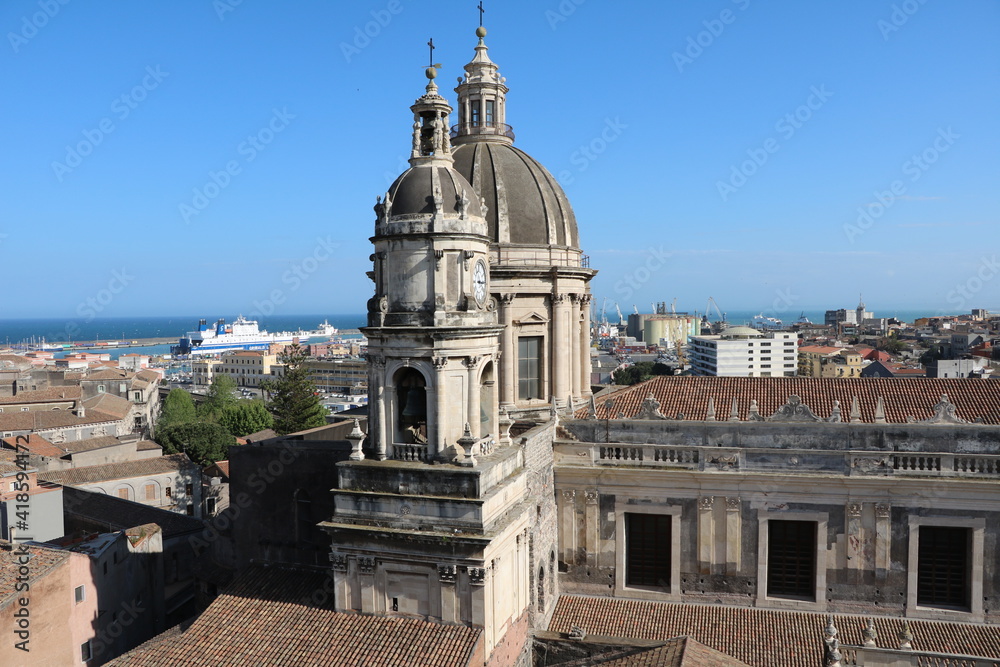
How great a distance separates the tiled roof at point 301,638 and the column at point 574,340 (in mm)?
12433

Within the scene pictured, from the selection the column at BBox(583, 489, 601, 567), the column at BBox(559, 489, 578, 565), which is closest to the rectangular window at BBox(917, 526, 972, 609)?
the column at BBox(583, 489, 601, 567)

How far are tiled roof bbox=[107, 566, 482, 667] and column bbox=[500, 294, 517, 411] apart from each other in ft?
30.8

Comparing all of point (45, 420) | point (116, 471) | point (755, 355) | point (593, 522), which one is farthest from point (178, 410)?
point (755, 355)

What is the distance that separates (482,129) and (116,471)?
3756 centimetres

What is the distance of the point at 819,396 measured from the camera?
26.1m

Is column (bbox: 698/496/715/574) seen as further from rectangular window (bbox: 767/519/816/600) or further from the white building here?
the white building

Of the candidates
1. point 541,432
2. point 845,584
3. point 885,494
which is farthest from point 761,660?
point 541,432

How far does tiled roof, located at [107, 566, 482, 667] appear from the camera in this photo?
17.4 meters

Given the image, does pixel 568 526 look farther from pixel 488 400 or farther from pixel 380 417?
pixel 380 417

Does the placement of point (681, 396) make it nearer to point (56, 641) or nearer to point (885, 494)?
point (885, 494)

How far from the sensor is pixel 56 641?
23.4 meters

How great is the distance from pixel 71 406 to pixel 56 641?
5754cm

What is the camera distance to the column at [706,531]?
23172 millimetres

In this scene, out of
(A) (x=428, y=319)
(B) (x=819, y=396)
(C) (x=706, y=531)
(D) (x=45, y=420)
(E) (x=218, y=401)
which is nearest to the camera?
(A) (x=428, y=319)
